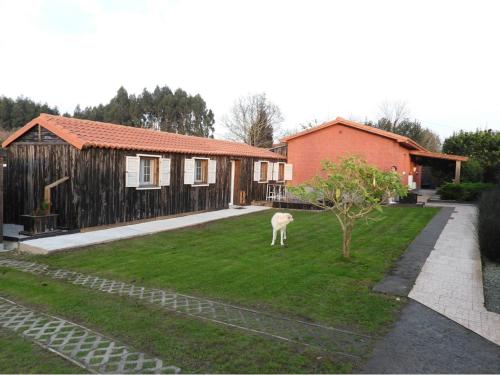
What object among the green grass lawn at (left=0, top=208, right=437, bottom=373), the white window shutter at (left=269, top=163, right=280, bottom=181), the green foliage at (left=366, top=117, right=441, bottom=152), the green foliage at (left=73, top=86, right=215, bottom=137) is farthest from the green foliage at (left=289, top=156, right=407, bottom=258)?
the green foliage at (left=366, top=117, right=441, bottom=152)

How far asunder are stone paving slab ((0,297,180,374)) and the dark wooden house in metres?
5.82

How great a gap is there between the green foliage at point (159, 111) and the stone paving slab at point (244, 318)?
41.0m

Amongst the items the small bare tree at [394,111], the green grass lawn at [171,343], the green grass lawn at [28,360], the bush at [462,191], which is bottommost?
the green grass lawn at [28,360]

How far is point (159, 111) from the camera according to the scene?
46.3 metres

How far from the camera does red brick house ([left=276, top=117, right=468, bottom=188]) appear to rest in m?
20.2

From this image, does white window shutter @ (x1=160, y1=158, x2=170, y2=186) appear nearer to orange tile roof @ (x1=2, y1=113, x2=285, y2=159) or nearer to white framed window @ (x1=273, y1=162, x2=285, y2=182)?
orange tile roof @ (x1=2, y1=113, x2=285, y2=159)

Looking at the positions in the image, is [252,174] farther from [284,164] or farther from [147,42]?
[147,42]

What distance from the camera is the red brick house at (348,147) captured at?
66.4 ft

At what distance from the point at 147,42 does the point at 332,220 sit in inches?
462

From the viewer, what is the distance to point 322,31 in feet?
51.0

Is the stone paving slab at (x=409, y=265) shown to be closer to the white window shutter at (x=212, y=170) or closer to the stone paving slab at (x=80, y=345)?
the stone paving slab at (x=80, y=345)

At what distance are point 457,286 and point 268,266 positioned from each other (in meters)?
3.35

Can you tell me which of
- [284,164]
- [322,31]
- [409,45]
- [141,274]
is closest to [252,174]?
[284,164]

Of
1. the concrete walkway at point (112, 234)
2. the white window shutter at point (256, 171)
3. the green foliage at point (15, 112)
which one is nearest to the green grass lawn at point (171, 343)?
the concrete walkway at point (112, 234)
